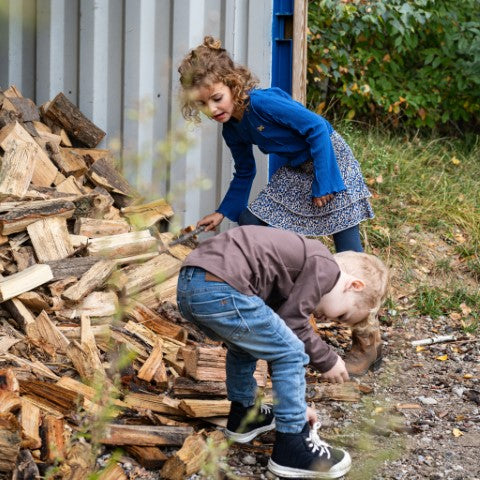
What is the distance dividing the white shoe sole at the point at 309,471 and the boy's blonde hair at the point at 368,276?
523mm

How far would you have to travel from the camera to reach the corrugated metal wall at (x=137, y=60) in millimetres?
4887

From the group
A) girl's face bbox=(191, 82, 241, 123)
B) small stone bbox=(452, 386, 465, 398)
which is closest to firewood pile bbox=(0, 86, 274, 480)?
girl's face bbox=(191, 82, 241, 123)

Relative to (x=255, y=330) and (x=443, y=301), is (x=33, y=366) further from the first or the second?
(x=443, y=301)

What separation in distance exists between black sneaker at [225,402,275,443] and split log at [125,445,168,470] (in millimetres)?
287

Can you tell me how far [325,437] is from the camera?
330 cm

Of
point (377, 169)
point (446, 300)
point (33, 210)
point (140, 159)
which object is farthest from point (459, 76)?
point (140, 159)

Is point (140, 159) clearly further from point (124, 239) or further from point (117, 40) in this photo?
point (117, 40)

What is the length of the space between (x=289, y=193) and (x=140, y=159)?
2.76 metres

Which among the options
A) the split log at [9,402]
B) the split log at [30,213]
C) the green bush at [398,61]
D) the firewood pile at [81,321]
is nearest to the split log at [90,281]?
the firewood pile at [81,321]

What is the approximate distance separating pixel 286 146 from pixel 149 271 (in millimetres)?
906

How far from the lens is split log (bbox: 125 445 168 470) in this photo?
2.88m

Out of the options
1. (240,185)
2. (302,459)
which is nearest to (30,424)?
(302,459)

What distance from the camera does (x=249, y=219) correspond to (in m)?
4.34

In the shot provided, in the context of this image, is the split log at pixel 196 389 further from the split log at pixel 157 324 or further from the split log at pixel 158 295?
the split log at pixel 158 295
